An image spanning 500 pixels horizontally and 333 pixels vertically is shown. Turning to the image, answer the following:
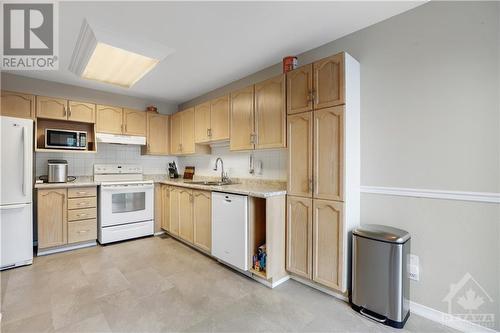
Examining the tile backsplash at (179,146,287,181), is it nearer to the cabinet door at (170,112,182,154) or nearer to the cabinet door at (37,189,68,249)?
the cabinet door at (170,112,182,154)

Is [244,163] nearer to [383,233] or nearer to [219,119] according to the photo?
[219,119]

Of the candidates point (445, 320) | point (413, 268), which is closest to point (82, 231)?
point (413, 268)

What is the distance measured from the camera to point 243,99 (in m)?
2.90

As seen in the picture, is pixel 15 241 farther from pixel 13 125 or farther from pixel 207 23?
pixel 207 23

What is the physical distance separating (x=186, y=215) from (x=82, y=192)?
5.05ft

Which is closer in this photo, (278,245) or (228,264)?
(278,245)

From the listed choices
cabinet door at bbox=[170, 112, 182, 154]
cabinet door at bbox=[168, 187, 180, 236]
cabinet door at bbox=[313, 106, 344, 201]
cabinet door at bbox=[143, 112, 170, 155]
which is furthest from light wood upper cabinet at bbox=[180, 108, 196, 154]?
cabinet door at bbox=[313, 106, 344, 201]

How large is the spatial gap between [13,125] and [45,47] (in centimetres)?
97

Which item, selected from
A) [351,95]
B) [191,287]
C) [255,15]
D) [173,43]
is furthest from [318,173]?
[173,43]

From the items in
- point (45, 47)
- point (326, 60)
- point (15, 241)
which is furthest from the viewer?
point (15, 241)

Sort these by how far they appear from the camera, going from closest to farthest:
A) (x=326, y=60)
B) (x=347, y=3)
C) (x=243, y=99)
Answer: (x=347, y=3)
(x=326, y=60)
(x=243, y=99)

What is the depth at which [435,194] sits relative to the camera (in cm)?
177

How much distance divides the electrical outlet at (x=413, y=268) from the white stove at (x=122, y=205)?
11.7ft

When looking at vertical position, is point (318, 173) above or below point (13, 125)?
below
